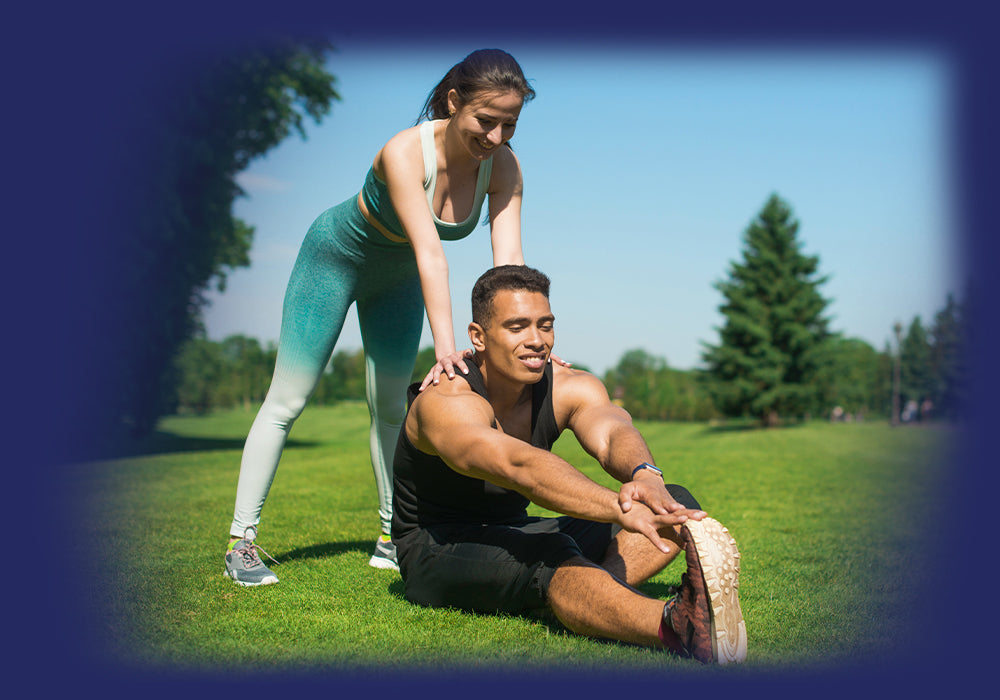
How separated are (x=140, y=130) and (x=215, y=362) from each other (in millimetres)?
18458

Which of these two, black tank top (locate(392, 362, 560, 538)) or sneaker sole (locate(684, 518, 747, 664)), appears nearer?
sneaker sole (locate(684, 518, 747, 664))

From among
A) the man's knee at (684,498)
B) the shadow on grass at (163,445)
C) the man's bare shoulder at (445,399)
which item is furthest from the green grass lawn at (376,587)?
the shadow on grass at (163,445)

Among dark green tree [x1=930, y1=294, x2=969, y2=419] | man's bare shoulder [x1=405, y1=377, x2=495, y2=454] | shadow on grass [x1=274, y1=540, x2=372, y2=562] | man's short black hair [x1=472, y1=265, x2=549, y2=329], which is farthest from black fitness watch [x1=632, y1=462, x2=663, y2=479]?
dark green tree [x1=930, y1=294, x2=969, y2=419]

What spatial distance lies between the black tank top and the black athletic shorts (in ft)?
0.21

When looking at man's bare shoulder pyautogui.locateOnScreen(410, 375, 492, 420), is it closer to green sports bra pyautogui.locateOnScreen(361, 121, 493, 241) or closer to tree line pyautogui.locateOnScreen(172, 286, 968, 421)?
green sports bra pyautogui.locateOnScreen(361, 121, 493, 241)

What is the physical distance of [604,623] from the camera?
2822 millimetres

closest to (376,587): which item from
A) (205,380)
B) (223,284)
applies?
(223,284)

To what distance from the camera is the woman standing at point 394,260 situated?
11.9ft

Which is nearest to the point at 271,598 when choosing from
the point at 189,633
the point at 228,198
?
the point at 189,633

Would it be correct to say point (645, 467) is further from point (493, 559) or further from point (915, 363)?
point (915, 363)

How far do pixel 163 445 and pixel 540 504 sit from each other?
1880 cm

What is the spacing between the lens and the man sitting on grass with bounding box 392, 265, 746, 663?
2.60m

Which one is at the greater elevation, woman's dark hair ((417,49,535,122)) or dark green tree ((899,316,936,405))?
dark green tree ((899,316,936,405))

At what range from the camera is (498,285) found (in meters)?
3.38
